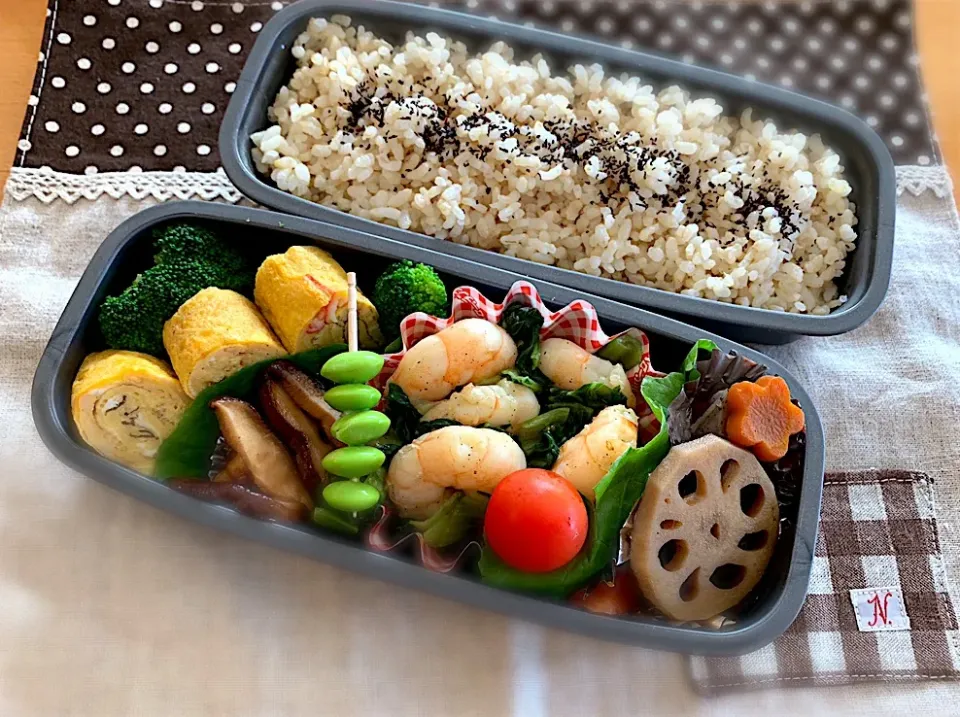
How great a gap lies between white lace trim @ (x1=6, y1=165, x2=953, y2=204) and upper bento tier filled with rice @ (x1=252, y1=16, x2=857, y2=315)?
0.65 feet

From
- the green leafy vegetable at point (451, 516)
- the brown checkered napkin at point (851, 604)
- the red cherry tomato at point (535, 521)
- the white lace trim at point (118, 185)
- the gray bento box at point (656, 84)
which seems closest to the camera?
the red cherry tomato at point (535, 521)

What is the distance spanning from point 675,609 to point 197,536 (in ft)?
2.52

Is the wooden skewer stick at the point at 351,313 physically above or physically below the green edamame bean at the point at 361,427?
above

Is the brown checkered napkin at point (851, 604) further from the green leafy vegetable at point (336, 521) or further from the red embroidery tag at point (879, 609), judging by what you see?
the green leafy vegetable at point (336, 521)

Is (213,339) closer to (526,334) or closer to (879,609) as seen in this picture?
(526,334)

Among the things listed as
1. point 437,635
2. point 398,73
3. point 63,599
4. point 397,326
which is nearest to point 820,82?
point 398,73

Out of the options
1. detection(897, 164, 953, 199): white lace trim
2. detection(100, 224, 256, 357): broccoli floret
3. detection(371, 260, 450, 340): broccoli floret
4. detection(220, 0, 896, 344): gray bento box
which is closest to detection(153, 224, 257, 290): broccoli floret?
detection(100, 224, 256, 357): broccoli floret

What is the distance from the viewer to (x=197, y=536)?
4.88ft

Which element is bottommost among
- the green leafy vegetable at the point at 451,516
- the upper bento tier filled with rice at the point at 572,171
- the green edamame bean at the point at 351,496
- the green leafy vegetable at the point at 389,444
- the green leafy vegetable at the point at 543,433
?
the green leafy vegetable at the point at 451,516

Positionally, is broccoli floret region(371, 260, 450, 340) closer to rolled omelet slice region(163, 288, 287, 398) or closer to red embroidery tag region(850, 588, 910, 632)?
rolled omelet slice region(163, 288, 287, 398)

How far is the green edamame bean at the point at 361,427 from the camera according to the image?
125 centimetres

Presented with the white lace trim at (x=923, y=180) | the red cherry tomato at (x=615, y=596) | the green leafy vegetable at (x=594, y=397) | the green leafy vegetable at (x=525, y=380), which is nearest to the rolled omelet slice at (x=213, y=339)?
the green leafy vegetable at (x=525, y=380)

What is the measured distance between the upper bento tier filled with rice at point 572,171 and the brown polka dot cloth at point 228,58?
11.3 inches

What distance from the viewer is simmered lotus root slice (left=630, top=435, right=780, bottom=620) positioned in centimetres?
128
